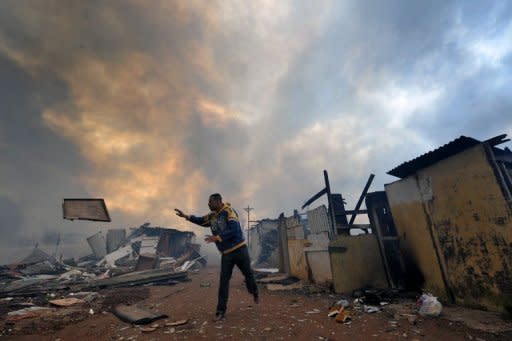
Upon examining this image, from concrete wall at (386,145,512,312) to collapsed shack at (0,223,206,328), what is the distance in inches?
360

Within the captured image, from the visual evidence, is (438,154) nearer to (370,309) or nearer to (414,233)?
(414,233)

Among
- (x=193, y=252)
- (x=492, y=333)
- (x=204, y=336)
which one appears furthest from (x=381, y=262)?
→ (x=193, y=252)

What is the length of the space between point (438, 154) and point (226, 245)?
518 cm

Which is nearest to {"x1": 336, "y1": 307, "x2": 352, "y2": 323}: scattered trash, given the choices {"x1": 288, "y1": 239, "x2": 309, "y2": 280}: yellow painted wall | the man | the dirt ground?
the dirt ground

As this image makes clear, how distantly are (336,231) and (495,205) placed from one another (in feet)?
12.6

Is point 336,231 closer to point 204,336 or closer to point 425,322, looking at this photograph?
point 425,322

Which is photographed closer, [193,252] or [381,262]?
[381,262]

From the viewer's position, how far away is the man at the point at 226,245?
13.7 ft

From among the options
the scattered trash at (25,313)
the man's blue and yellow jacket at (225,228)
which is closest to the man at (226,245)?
the man's blue and yellow jacket at (225,228)

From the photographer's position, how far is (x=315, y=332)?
3.68 metres

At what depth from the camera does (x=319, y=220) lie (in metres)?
8.68

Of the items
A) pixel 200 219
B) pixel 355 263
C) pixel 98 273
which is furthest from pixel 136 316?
pixel 98 273

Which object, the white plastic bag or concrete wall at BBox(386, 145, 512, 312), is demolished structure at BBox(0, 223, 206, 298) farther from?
concrete wall at BBox(386, 145, 512, 312)

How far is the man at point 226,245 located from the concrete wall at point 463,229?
4451mm
